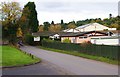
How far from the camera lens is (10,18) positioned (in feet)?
279

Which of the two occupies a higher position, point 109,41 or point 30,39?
point 109,41

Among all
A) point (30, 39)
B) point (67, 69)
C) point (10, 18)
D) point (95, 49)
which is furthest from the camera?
point (30, 39)

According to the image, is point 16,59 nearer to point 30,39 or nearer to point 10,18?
point 10,18

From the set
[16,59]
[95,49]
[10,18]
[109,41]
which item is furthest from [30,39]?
[16,59]

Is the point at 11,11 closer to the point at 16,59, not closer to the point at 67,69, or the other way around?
the point at 16,59

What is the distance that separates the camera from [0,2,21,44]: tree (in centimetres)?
8504

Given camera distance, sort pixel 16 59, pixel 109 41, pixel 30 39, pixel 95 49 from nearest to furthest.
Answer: pixel 16 59, pixel 95 49, pixel 109 41, pixel 30 39

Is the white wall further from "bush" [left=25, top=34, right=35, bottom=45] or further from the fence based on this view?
"bush" [left=25, top=34, right=35, bottom=45]

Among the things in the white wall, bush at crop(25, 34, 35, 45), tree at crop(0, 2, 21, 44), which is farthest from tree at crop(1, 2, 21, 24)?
the white wall

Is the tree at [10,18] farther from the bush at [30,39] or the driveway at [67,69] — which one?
the driveway at [67,69]

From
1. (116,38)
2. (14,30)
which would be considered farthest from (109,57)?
(14,30)

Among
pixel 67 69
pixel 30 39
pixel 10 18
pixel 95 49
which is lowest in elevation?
pixel 67 69

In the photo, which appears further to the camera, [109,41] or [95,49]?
[109,41]

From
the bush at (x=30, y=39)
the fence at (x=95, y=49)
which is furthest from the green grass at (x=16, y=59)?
the bush at (x=30, y=39)
